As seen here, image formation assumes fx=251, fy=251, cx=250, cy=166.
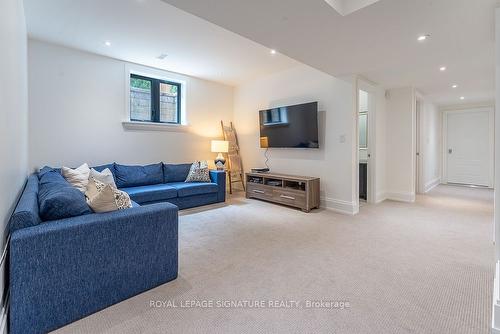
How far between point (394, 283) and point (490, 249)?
144cm

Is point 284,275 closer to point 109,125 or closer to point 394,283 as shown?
point 394,283

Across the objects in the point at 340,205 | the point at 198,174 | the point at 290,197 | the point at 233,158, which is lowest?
the point at 340,205

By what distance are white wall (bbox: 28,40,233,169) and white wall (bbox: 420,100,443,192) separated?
17.6 ft

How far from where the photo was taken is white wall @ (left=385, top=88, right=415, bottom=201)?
4.83m

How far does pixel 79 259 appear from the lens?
149 centimetres

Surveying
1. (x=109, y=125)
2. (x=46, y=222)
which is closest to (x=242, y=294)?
(x=46, y=222)

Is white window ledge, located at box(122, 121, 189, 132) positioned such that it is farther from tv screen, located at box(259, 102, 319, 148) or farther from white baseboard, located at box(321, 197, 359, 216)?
white baseboard, located at box(321, 197, 359, 216)

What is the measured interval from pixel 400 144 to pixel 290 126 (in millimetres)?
2309

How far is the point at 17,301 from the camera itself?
1298mm

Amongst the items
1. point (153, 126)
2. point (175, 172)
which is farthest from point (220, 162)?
point (153, 126)

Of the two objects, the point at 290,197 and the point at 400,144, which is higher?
the point at 400,144

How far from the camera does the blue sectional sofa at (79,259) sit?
132 centimetres

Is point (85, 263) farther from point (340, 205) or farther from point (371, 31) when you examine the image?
point (340, 205)

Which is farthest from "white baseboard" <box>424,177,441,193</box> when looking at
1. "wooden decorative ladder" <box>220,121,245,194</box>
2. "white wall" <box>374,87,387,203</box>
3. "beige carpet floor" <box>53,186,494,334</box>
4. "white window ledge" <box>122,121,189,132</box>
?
"white window ledge" <box>122,121,189,132</box>
